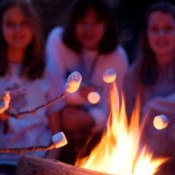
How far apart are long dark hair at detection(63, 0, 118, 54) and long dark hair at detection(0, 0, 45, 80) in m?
0.29

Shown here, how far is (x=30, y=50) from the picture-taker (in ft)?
12.6

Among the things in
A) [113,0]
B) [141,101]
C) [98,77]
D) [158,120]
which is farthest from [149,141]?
[113,0]

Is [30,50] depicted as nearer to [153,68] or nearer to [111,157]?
[153,68]

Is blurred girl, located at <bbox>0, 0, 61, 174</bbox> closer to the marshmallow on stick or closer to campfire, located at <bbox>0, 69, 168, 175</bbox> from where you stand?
campfire, located at <bbox>0, 69, 168, 175</bbox>

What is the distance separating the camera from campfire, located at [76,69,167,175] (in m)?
2.81

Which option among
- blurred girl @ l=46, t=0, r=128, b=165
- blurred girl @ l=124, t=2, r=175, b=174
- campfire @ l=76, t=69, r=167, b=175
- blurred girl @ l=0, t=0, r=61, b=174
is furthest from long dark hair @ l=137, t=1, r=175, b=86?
campfire @ l=76, t=69, r=167, b=175

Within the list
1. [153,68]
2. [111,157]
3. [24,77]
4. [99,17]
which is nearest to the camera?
[111,157]

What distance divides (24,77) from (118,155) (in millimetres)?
1055

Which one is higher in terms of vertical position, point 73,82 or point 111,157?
point 73,82

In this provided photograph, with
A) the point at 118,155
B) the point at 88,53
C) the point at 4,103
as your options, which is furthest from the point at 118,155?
the point at 88,53

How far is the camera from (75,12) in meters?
4.08

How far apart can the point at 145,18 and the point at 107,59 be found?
37cm

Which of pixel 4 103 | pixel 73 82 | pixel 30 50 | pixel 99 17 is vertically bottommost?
pixel 4 103

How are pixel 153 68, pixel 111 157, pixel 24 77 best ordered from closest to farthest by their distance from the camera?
pixel 111 157, pixel 24 77, pixel 153 68
